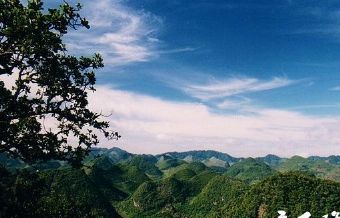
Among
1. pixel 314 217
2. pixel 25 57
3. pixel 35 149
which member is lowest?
pixel 314 217

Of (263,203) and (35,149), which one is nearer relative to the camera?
(35,149)

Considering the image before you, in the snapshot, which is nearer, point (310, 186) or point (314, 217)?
point (314, 217)

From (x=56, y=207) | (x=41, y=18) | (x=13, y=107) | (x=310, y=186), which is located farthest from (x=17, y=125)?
(x=310, y=186)

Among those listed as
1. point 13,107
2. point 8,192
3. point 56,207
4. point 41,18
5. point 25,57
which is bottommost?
point 56,207

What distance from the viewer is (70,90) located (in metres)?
30.8

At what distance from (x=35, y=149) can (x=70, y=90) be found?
4.71 metres

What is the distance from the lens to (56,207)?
172 feet

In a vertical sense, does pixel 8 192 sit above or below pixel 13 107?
below

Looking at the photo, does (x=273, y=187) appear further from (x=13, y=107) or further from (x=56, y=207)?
(x=13, y=107)

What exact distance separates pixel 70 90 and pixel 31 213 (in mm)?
10340

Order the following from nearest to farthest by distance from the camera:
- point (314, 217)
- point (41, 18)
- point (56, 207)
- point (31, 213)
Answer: point (41, 18) < point (31, 213) < point (56, 207) < point (314, 217)

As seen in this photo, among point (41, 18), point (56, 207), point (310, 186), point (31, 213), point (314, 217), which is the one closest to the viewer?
point (41, 18)

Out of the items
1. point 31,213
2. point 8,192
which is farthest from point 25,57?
point 31,213

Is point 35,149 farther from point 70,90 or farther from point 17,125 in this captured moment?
point 70,90
